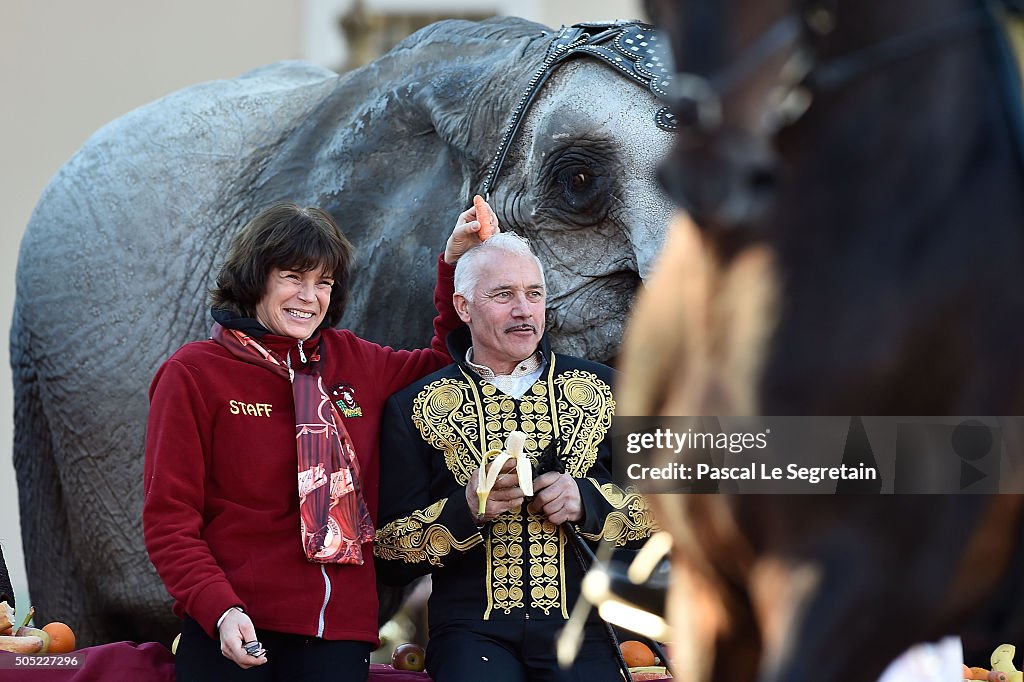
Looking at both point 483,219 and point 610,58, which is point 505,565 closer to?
point 483,219

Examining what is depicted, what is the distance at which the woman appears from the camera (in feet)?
6.66

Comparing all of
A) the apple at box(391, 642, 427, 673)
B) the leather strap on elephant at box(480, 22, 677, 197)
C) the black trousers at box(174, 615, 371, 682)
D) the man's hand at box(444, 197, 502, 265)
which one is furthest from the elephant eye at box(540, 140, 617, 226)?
the black trousers at box(174, 615, 371, 682)

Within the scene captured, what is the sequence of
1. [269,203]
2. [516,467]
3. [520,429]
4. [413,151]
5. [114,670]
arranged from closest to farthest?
[516,467] → [520,429] → [114,670] → [413,151] → [269,203]

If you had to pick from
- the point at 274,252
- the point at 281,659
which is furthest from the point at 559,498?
the point at 274,252

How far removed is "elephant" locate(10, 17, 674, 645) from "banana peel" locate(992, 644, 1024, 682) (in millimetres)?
881

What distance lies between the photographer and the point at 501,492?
6.73ft

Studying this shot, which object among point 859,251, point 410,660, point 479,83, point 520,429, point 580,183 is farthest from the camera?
point 479,83

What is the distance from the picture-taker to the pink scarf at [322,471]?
2.06 metres

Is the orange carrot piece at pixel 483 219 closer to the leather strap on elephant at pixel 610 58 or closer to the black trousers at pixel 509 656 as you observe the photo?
the leather strap on elephant at pixel 610 58

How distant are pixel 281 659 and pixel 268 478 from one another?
0.85ft

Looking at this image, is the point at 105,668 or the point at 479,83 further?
the point at 479,83

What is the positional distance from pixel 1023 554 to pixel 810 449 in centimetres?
19

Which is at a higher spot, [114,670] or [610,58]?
[610,58]

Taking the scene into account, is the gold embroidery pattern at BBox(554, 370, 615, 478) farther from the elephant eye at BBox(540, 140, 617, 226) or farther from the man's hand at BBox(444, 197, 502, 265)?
the elephant eye at BBox(540, 140, 617, 226)
